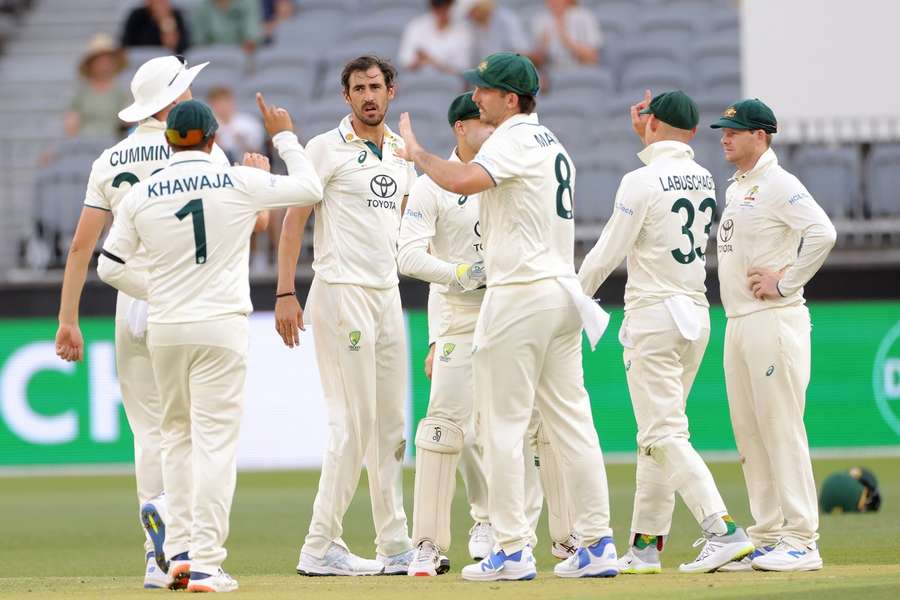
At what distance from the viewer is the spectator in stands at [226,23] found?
62.0 ft

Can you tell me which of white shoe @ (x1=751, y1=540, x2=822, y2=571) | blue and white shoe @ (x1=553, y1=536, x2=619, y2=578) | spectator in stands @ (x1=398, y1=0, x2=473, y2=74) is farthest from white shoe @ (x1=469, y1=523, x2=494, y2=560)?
spectator in stands @ (x1=398, y1=0, x2=473, y2=74)

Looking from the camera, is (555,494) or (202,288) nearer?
(202,288)

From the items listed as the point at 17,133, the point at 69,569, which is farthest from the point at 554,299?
the point at 17,133

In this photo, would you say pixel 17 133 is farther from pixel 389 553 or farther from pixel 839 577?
pixel 839 577

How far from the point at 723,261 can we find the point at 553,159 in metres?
1.35

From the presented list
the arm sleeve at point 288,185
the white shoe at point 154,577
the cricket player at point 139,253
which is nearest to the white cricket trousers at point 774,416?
the arm sleeve at point 288,185

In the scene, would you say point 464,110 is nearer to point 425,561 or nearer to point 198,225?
point 198,225

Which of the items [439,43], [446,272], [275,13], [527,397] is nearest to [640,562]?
[527,397]

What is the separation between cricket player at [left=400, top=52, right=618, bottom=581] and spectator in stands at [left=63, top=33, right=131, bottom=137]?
34.4ft

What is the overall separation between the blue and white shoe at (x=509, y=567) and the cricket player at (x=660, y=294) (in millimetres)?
772

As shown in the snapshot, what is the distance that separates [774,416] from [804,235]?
91 cm

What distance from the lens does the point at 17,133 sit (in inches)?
758

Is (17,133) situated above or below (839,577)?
above

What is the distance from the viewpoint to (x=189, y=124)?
699 cm
